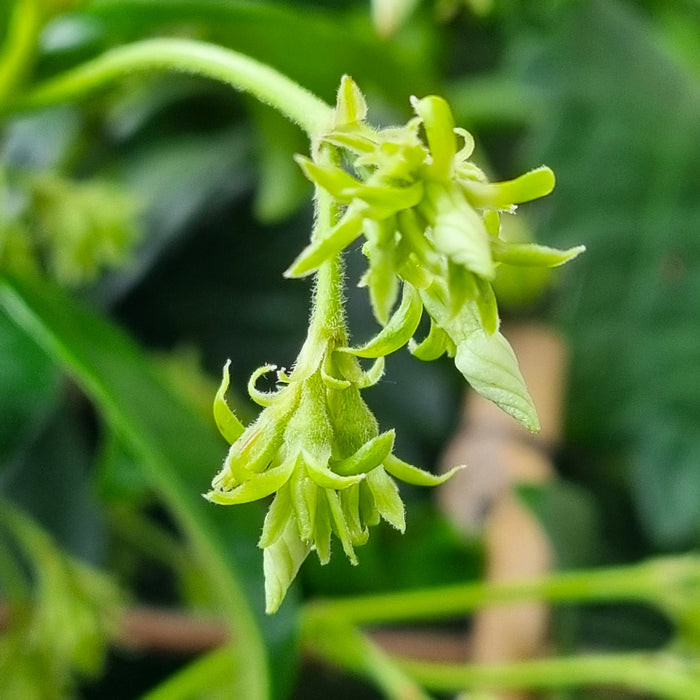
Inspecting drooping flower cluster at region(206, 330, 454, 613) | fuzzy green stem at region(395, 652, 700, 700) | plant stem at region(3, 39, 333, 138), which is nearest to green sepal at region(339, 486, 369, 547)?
drooping flower cluster at region(206, 330, 454, 613)

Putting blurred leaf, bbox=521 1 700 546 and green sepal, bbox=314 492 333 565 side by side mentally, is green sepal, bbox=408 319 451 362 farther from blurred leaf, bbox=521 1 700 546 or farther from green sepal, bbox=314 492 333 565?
blurred leaf, bbox=521 1 700 546

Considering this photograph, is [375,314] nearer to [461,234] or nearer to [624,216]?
[461,234]

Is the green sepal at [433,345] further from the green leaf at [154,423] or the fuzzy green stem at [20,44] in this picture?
the fuzzy green stem at [20,44]

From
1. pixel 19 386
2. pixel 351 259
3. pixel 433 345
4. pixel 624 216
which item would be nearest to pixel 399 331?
pixel 433 345

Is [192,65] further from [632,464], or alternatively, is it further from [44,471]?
[632,464]

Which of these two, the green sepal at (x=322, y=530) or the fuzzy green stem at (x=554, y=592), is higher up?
the green sepal at (x=322, y=530)

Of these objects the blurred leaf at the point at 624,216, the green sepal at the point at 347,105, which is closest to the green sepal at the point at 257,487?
the green sepal at the point at 347,105
